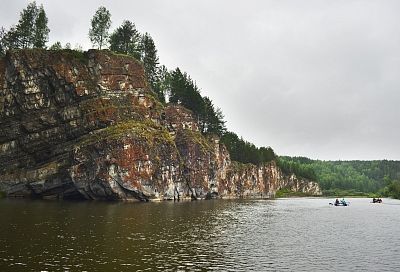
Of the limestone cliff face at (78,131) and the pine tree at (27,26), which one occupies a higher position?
the pine tree at (27,26)

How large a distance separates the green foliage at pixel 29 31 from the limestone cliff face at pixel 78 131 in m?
16.5

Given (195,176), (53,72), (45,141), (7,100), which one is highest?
(53,72)

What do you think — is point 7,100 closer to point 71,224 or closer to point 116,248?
point 71,224

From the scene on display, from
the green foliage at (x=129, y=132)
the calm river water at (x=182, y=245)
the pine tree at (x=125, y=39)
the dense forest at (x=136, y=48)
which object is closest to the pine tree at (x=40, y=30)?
the dense forest at (x=136, y=48)

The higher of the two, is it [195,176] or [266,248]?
[195,176]

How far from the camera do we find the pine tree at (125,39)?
5359 inches

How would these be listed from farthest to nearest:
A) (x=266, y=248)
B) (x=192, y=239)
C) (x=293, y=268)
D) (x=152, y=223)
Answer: (x=152, y=223), (x=192, y=239), (x=266, y=248), (x=293, y=268)

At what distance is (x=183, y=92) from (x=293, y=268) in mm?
118259

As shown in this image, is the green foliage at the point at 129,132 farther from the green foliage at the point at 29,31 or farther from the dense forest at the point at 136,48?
the green foliage at the point at 29,31

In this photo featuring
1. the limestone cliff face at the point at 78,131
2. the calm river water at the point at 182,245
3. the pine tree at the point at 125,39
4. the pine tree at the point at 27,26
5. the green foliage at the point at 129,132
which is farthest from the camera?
the pine tree at the point at 125,39

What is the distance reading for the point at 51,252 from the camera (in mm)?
33625

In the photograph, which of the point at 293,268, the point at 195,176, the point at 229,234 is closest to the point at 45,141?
the point at 195,176

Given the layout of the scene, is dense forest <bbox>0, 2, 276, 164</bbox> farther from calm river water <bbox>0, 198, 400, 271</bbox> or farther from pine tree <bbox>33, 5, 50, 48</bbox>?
calm river water <bbox>0, 198, 400, 271</bbox>

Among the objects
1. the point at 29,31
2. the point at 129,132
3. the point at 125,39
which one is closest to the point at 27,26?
the point at 29,31
